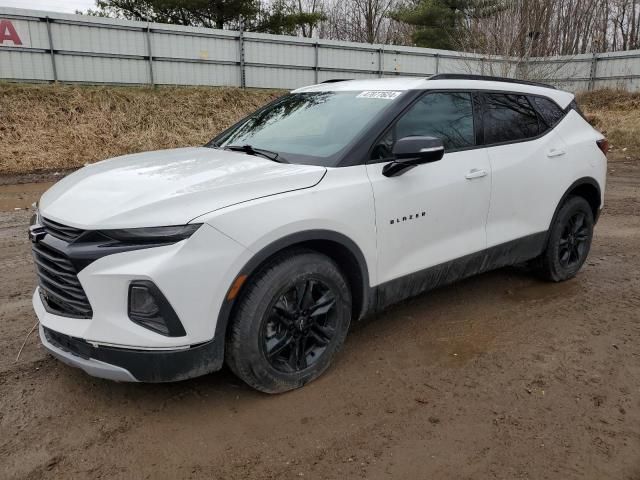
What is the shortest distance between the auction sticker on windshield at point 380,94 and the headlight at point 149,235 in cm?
180

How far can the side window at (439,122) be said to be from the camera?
3.45 m

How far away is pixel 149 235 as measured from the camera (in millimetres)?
2510

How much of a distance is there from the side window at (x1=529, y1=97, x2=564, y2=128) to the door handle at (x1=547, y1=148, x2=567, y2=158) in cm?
24

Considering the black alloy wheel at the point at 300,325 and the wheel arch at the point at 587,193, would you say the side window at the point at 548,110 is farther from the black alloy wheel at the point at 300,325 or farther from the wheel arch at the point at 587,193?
the black alloy wheel at the point at 300,325

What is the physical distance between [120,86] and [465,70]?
11.4 metres

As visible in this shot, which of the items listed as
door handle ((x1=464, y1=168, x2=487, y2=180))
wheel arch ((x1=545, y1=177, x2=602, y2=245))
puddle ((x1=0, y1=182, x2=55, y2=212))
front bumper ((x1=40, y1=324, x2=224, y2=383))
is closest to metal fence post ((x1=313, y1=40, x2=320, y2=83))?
puddle ((x1=0, y1=182, x2=55, y2=212))

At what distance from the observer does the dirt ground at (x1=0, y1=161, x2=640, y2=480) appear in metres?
2.51

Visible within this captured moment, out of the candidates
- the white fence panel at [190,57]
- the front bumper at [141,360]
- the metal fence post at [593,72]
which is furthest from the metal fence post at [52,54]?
the metal fence post at [593,72]

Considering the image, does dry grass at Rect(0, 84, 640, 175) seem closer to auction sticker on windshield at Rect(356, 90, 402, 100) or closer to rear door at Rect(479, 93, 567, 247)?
auction sticker on windshield at Rect(356, 90, 402, 100)

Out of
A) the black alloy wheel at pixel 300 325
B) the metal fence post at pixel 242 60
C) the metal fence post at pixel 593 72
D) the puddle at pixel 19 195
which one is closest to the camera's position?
the black alloy wheel at pixel 300 325

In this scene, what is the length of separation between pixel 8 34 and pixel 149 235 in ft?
46.6

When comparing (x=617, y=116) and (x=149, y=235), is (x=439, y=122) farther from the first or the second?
(x=617, y=116)

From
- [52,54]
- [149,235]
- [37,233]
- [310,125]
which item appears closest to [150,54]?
[52,54]

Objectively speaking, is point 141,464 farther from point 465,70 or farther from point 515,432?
point 465,70
